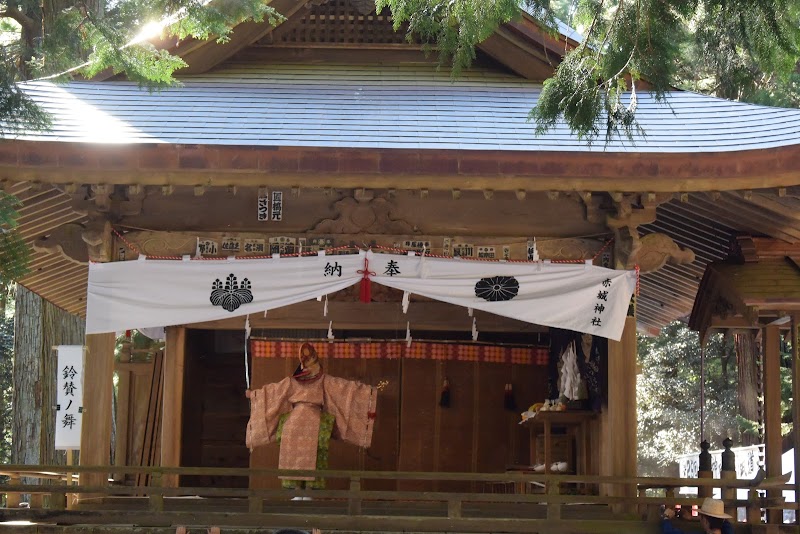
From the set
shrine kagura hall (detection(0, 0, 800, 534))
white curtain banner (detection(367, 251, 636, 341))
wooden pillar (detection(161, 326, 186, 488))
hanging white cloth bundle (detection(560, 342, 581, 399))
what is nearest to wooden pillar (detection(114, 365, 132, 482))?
shrine kagura hall (detection(0, 0, 800, 534))

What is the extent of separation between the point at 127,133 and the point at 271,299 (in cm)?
188

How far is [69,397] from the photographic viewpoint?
1238 centimetres


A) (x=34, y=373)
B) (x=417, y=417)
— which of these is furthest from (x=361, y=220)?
(x=34, y=373)

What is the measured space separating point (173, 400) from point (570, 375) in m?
4.04

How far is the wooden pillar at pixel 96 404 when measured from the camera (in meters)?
9.42

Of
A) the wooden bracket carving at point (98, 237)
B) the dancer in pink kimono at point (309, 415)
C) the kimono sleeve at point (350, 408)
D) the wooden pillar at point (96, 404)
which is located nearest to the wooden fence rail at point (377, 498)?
the wooden pillar at point (96, 404)

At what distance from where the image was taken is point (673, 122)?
9961mm

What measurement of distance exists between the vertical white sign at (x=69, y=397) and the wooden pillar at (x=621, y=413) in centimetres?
594

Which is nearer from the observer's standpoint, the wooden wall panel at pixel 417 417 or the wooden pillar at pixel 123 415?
the wooden wall panel at pixel 417 417

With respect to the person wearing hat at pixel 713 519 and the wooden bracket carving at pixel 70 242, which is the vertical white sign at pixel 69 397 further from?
the person wearing hat at pixel 713 519

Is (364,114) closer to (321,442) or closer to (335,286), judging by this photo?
(335,286)

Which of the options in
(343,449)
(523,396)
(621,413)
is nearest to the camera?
(621,413)

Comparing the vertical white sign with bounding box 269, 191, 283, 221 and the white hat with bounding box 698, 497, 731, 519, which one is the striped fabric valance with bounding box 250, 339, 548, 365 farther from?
the white hat with bounding box 698, 497, 731, 519

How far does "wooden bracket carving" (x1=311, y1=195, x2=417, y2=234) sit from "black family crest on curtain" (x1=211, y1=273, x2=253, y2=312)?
867 millimetres
